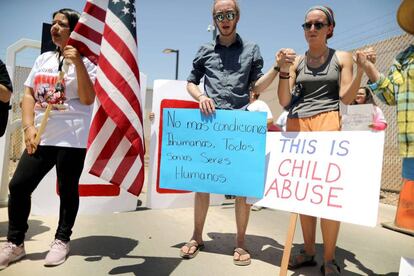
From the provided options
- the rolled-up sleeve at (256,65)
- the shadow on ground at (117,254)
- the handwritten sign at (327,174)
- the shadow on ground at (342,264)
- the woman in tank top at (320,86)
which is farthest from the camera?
the rolled-up sleeve at (256,65)

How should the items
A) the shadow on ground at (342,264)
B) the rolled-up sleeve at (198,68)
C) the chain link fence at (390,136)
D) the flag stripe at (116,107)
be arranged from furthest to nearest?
1. the chain link fence at (390,136)
2. the rolled-up sleeve at (198,68)
3. the shadow on ground at (342,264)
4. the flag stripe at (116,107)

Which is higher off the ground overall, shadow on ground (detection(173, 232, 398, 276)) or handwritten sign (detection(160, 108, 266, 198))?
handwritten sign (detection(160, 108, 266, 198))

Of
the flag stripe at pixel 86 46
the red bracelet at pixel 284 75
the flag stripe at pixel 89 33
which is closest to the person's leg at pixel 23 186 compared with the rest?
the flag stripe at pixel 86 46

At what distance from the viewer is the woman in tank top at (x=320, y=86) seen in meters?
2.47

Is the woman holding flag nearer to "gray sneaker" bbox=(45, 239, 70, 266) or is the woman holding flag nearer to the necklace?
"gray sneaker" bbox=(45, 239, 70, 266)

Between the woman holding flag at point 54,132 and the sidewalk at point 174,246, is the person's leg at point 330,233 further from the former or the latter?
the woman holding flag at point 54,132

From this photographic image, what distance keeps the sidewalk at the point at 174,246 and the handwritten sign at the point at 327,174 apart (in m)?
0.72

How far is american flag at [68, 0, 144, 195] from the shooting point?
7.82 feet

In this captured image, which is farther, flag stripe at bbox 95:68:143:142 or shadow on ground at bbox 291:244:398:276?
shadow on ground at bbox 291:244:398:276

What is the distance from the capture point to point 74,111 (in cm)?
270

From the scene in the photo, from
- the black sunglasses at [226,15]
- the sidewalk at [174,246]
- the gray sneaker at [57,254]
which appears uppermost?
the black sunglasses at [226,15]

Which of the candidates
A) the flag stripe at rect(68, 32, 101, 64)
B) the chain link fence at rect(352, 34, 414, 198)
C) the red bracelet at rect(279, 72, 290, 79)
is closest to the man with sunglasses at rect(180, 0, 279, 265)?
the red bracelet at rect(279, 72, 290, 79)

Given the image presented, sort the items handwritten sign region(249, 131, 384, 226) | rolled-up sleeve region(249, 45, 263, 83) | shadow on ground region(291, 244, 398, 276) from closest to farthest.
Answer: handwritten sign region(249, 131, 384, 226), shadow on ground region(291, 244, 398, 276), rolled-up sleeve region(249, 45, 263, 83)

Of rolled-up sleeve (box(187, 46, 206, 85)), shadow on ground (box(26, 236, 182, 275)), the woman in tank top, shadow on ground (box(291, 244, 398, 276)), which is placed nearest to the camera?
the woman in tank top
